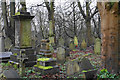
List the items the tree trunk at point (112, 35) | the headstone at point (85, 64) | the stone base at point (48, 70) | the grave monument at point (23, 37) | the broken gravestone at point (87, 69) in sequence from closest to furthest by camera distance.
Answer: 1. the broken gravestone at point (87, 69)
2. the headstone at point (85, 64)
3. the tree trunk at point (112, 35)
4. the stone base at point (48, 70)
5. the grave monument at point (23, 37)

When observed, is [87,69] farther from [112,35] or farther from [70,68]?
[112,35]

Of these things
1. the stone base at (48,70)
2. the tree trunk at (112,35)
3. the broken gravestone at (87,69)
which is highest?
the tree trunk at (112,35)

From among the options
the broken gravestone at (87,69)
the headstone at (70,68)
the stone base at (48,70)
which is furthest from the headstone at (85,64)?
the stone base at (48,70)

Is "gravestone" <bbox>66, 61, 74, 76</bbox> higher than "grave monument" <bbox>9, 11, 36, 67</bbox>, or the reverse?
"grave monument" <bbox>9, 11, 36, 67</bbox>

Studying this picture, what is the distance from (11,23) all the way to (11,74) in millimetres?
8663

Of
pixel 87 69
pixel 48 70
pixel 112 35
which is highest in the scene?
pixel 112 35

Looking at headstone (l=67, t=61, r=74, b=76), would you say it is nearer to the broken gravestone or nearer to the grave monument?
the broken gravestone

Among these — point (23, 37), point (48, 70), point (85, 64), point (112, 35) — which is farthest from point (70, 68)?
point (23, 37)

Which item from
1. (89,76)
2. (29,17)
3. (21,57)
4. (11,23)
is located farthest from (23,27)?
(11,23)

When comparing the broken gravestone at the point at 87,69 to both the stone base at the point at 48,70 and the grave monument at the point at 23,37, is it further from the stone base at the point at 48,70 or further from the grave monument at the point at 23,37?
the grave monument at the point at 23,37

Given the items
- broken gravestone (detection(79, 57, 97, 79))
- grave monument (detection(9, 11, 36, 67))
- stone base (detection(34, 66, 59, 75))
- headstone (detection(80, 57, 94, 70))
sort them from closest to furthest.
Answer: broken gravestone (detection(79, 57, 97, 79))
headstone (detection(80, 57, 94, 70))
stone base (detection(34, 66, 59, 75))
grave monument (detection(9, 11, 36, 67))

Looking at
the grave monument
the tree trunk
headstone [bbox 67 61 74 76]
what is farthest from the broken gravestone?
the grave monument

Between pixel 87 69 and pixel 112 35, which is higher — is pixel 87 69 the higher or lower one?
the lower one

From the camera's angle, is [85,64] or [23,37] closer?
[85,64]
